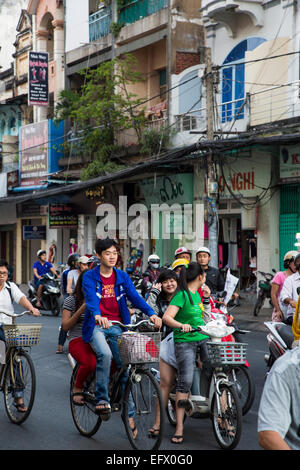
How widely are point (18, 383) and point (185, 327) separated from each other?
2.10 meters

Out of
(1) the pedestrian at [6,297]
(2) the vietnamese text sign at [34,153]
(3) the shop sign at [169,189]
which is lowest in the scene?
(1) the pedestrian at [6,297]

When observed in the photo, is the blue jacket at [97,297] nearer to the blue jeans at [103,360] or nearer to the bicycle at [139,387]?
the blue jeans at [103,360]

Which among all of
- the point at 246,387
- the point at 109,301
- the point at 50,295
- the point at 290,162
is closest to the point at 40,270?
the point at 50,295

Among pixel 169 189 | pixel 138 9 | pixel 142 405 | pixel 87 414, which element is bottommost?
pixel 87 414

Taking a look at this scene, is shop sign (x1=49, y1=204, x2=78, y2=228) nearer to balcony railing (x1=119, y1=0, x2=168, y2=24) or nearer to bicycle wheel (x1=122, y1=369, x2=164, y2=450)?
balcony railing (x1=119, y1=0, x2=168, y2=24)

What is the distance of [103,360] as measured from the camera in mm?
6430

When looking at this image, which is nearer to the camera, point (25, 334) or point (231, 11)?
point (25, 334)

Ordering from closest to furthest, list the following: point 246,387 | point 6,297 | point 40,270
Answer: point 246,387, point 6,297, point 40,270

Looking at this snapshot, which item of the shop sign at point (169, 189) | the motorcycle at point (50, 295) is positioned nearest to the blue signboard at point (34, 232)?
the shop sign at point (169, 189)

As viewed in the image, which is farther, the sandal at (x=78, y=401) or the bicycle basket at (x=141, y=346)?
the sandal at (x=78, y=401)

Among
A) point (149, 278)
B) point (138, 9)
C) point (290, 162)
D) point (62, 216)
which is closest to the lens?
point (149, 278)

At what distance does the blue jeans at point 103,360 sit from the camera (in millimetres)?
6430

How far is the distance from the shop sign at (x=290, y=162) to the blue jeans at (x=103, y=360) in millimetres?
13320

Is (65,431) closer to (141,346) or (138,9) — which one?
(141,346)
